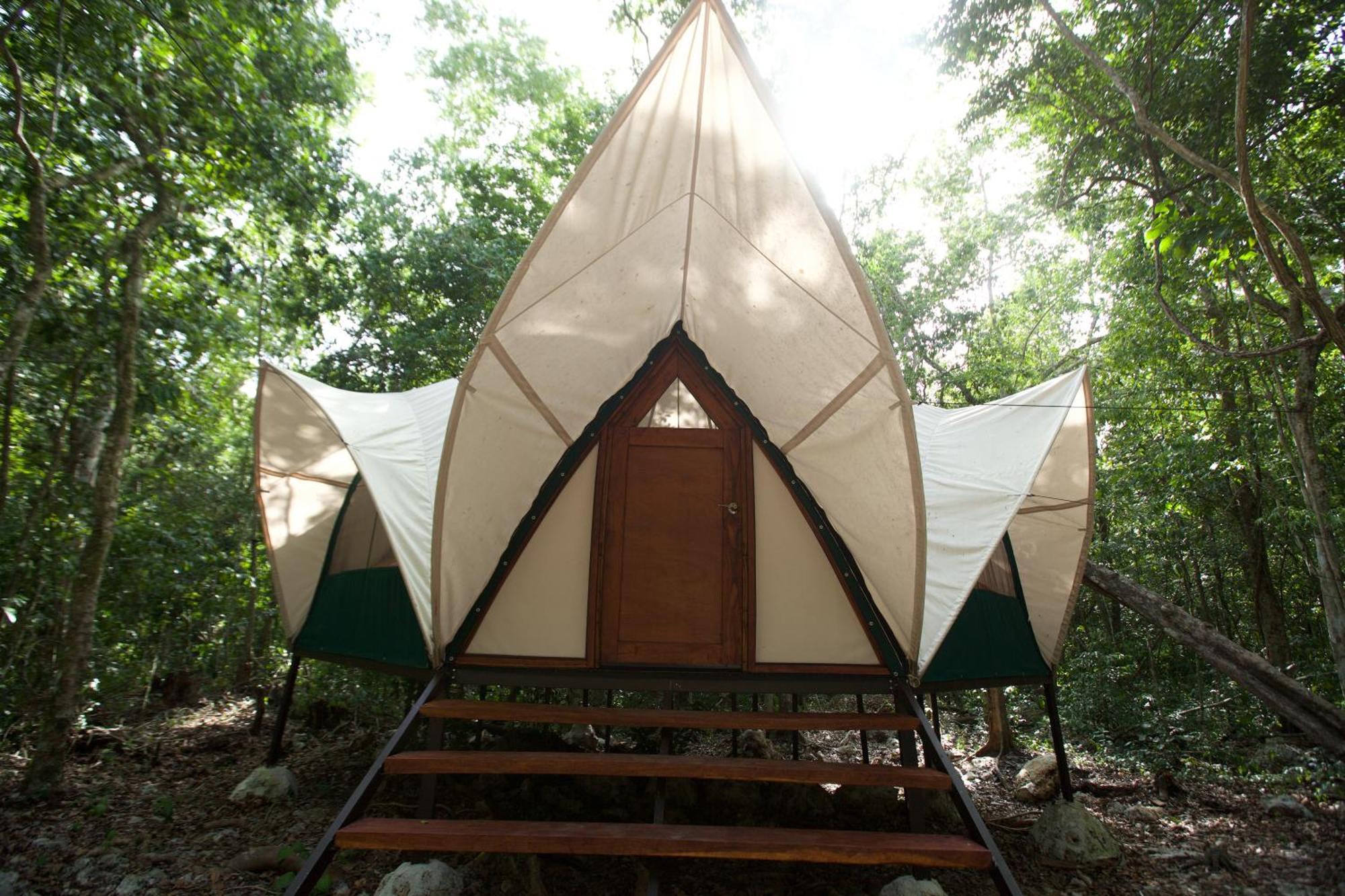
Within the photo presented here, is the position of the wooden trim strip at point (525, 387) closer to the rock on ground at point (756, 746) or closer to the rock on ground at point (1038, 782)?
the rock on ground at point (756, 746)

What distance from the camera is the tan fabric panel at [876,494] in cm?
366

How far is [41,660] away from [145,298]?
336 cm

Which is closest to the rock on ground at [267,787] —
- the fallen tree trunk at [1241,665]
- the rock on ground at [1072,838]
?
the rock on ground at [1072,838]

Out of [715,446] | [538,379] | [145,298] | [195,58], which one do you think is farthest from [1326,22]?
[145,298]

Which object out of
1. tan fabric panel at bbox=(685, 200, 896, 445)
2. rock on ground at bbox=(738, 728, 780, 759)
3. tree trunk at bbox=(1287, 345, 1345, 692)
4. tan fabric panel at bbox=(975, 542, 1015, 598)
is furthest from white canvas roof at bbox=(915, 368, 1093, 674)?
rock on ground at bbox=(738, 728, 780, 759)

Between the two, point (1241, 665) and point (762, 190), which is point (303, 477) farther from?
point (1241, 665)

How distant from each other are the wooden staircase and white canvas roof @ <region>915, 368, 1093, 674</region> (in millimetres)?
1258

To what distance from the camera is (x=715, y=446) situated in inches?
174

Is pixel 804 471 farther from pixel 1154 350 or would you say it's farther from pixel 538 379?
pixel 1154 350

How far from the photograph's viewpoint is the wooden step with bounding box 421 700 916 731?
3506mm

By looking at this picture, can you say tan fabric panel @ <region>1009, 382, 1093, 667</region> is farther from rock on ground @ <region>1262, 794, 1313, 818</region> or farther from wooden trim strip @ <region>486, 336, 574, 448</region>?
wooden trim strip @ <region>486, 336, 574, 448</region>

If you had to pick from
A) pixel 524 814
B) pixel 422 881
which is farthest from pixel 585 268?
pixel 524 814

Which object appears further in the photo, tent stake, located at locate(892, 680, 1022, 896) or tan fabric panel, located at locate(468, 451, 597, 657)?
tan fabric panel, located at locate(468, 451, 597, 657)

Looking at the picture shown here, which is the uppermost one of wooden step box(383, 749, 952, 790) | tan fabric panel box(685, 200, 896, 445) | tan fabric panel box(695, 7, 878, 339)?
tan fabric panel box(695, 7, 878, 339)
